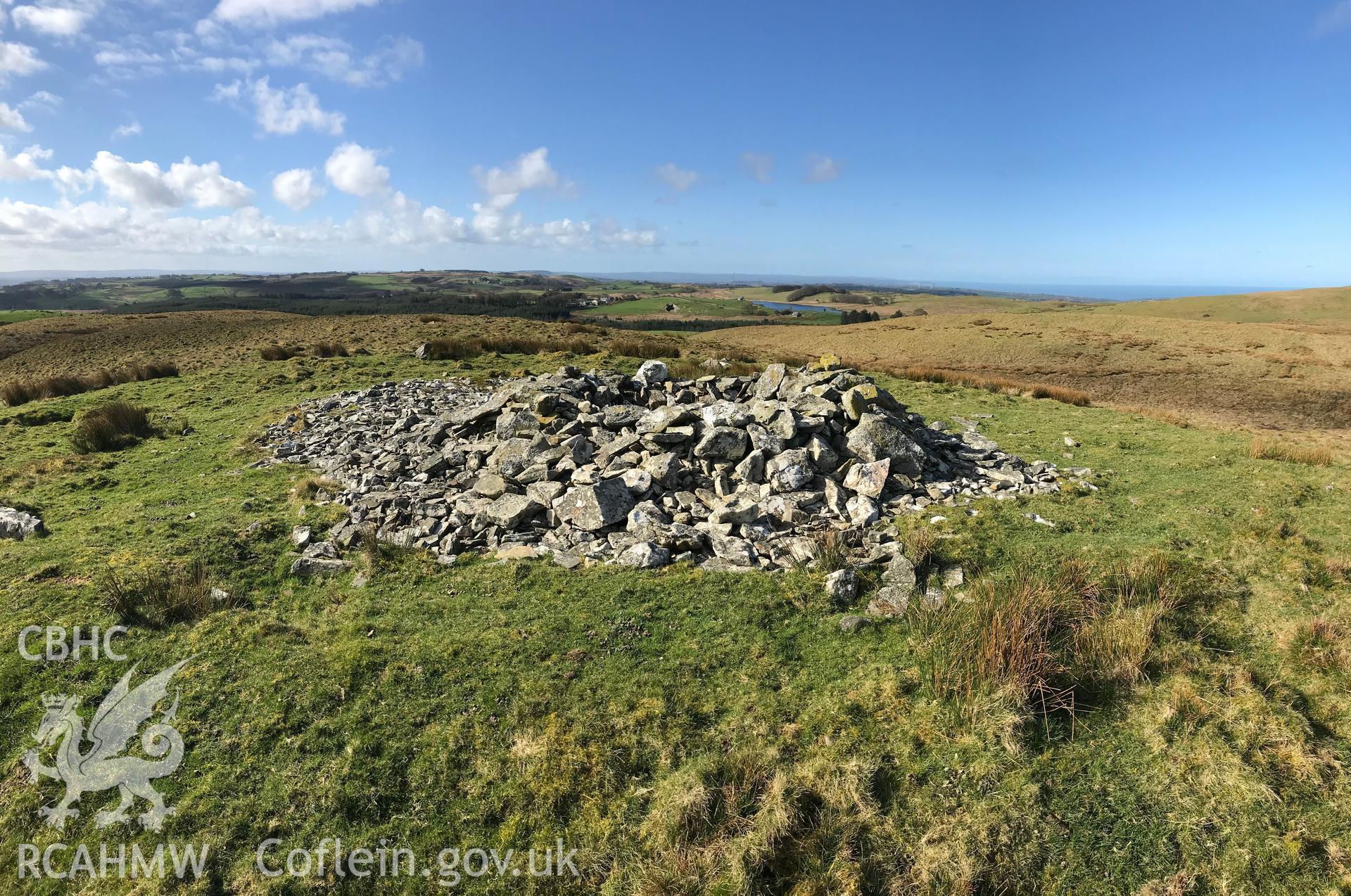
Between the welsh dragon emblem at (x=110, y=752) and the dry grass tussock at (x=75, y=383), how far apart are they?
84.2ft

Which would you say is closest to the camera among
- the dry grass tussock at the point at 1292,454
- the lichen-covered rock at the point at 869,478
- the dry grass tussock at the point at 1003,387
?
the lichen-covered rock at the point at 869,478

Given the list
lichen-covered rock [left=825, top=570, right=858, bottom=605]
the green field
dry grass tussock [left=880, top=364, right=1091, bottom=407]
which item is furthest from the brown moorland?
the green field

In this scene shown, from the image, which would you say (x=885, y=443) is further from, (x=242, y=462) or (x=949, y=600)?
(x=242, y=462)

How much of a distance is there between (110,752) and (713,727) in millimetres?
5574

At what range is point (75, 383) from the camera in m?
24.0

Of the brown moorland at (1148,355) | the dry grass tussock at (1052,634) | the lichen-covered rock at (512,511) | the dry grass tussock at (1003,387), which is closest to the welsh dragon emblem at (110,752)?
the lichen-covered rock at (512,511)

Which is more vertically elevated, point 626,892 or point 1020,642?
point 1020,642

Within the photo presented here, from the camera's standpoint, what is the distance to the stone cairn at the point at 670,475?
29.0ft

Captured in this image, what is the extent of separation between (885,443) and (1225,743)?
6.76 m

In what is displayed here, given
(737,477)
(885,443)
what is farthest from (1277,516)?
(737,477)

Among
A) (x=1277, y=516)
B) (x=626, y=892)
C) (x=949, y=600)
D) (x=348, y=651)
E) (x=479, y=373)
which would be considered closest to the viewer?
(x=626, y=892)

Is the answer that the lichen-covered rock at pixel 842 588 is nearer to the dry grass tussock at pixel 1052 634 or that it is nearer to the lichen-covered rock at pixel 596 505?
the dry grass tussock at pixel 1052 634

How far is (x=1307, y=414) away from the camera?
24812 mm

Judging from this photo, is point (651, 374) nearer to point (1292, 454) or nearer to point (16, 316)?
point (1292, 454)
